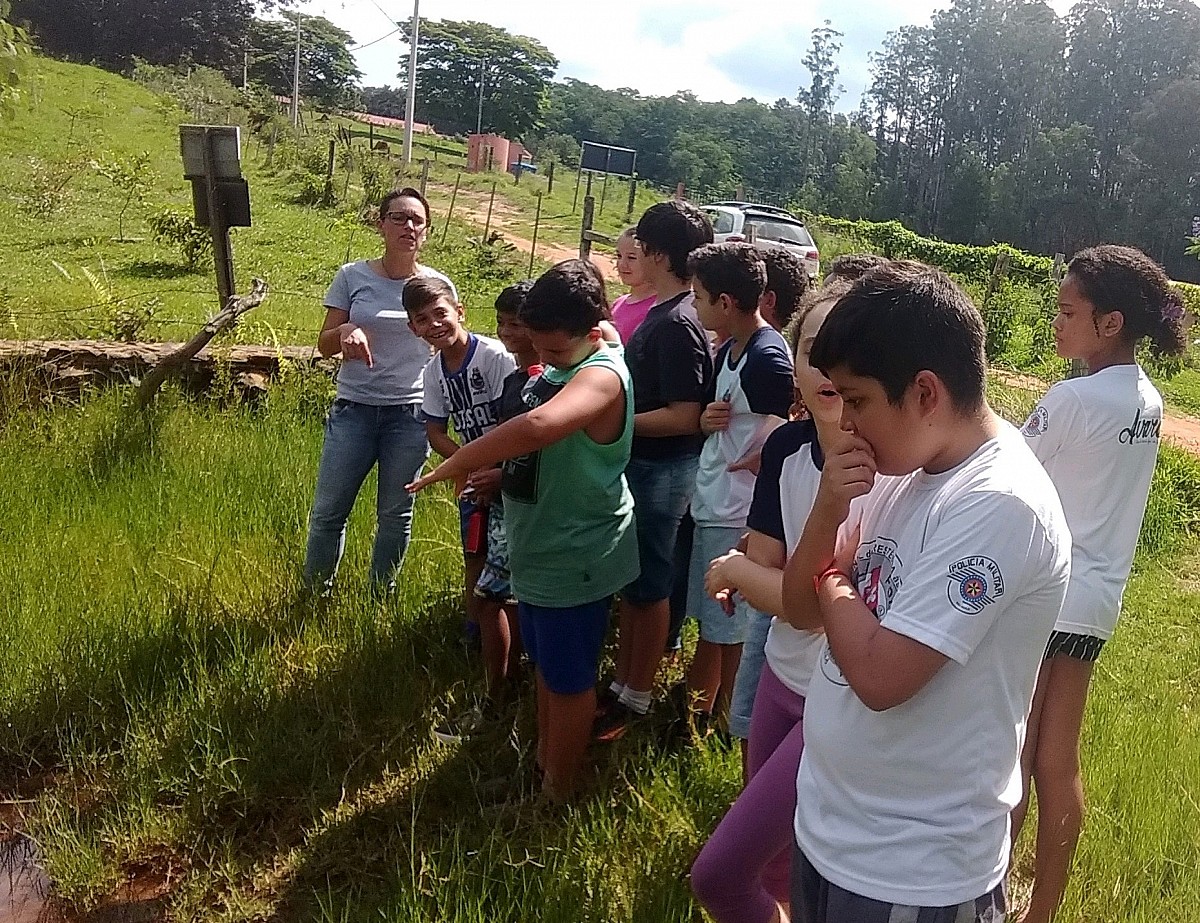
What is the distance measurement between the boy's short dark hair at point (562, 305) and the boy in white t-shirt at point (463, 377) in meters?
0.76

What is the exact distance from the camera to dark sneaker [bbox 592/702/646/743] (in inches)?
121

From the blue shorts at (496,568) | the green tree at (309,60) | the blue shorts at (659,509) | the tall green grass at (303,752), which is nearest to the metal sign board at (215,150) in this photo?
the tall green grass at (303,752)

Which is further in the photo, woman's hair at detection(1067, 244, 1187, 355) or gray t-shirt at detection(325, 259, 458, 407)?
gray t-shirt at detection(325, 259, 458, 407)

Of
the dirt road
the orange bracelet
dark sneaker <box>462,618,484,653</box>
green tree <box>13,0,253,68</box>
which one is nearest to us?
the orange bracelet

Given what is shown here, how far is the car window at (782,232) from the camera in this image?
1986 cm

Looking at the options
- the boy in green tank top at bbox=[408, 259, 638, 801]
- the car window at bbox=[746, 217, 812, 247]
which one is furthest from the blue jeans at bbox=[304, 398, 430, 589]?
the car window at bbox=[746, 217, 812, 247]

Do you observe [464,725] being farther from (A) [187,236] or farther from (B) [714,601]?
(A) [187,236]

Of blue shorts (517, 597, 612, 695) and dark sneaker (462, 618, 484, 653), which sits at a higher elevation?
blue shorts (517, 597, 612, 695)

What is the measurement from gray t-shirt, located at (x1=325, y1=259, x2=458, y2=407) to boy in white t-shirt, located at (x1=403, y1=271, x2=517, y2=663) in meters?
0.38

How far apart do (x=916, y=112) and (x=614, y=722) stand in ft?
238

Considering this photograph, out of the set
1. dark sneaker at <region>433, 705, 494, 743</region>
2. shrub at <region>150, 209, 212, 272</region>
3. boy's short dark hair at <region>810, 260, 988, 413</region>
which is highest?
boy's short dark hair at <region>810, 260, 988, 413</region>

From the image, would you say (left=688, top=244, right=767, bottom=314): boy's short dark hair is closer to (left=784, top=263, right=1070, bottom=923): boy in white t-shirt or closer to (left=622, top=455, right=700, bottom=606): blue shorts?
(left=622, top=455, right=700, bottom=606): blue shorts

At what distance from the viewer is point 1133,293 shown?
2.19 meters

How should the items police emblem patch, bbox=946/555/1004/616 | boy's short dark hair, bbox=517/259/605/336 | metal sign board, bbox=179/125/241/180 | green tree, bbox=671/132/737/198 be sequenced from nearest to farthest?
police emblem patch, bbox=946/555/1004/616
boy's short dark hair, bbox=517/259/605/336
metal sign board, bbox=179/125/241/180
green tree, bbox=671/132/737/198
